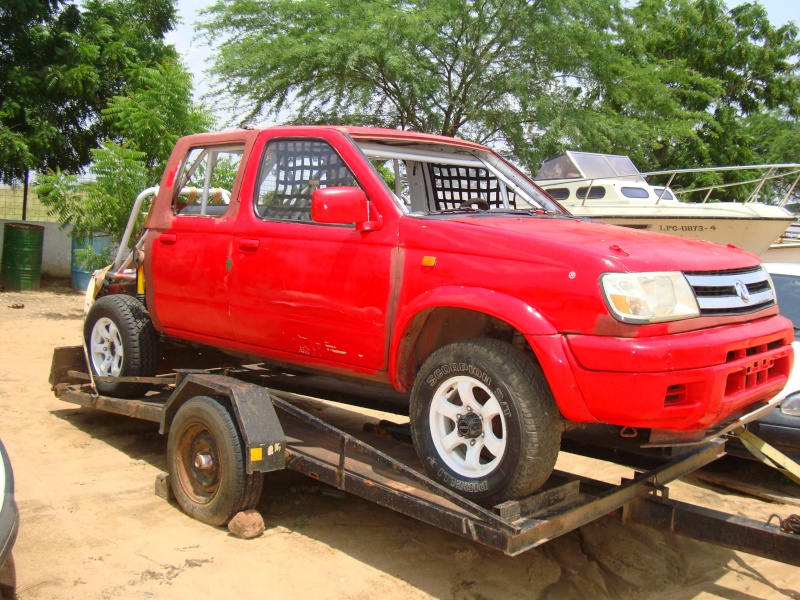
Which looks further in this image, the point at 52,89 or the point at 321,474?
the point at 52,89

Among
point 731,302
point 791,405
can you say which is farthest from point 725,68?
point 731,302

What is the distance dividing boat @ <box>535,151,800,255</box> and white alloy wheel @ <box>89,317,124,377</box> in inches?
244

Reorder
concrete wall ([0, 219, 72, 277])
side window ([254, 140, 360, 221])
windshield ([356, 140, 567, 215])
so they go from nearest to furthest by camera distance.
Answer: side window ([254, 140, 360, 221]), windshield ([356, 140, 567, 215]), concrete wall ([0, 219, 72, 277])

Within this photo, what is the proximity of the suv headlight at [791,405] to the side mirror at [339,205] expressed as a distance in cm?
335

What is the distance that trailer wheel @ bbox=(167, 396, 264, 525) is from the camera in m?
4.38

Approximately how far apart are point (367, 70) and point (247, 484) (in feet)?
40.7

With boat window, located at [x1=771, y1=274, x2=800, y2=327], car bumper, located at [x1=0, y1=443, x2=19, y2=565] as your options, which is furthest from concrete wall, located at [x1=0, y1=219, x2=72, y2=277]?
car bumper, located at [x1=0, y1=443, x2=19, y2=565]

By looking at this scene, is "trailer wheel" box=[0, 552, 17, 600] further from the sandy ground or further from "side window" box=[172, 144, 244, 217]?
"side window" box=[172, 144, 244, 217]

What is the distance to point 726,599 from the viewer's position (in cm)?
404

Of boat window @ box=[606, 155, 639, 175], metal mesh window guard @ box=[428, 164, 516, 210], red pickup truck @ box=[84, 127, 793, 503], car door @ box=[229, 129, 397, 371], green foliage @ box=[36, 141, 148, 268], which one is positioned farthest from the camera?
boat window @ box=[606, 155, 639, 175]

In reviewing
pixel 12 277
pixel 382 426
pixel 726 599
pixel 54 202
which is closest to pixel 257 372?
pixel 382 426

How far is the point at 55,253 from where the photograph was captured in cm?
1692

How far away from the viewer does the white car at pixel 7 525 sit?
128 inches

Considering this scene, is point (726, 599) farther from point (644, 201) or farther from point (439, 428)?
point (644, 201)
